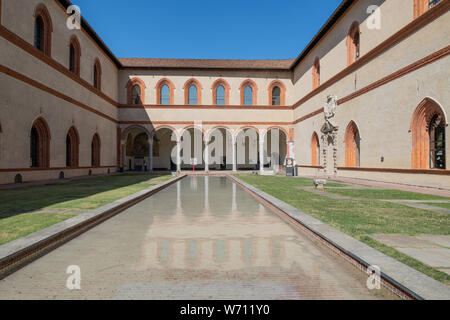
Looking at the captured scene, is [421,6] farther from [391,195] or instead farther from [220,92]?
[220,92]

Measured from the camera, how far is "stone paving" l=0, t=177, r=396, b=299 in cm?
275

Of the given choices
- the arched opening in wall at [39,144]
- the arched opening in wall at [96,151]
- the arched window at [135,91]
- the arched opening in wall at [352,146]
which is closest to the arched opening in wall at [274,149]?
the arched window at [135,91]

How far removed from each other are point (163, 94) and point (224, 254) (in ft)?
88.8

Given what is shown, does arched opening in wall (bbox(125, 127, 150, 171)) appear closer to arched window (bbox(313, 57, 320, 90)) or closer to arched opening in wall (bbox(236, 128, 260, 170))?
arched opening in wall (bbox(236, 128, 260, 170))

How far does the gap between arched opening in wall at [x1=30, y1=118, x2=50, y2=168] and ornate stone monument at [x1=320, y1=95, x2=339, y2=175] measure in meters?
16.1

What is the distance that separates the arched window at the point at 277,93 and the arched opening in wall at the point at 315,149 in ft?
23.5

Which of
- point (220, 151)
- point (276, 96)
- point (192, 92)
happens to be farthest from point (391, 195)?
point (220, 151)

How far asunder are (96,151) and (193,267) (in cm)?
2268

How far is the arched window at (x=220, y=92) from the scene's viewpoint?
29.3 metres

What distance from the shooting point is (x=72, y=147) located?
19.7m

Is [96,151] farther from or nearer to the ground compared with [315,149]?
nearer to the ground

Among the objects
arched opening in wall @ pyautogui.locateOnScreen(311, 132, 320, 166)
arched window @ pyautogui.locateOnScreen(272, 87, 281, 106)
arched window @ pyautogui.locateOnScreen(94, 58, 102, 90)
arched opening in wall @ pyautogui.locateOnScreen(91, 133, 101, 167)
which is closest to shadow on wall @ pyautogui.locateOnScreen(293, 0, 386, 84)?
arched window @ pyautogui.locateOnScreen(272, 87, 281, 106)

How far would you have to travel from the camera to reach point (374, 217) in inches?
230

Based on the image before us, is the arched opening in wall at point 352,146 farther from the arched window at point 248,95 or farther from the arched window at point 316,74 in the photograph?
the arched window at point 248,95
